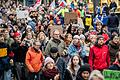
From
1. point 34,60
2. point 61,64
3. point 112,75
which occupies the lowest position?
point 34,60

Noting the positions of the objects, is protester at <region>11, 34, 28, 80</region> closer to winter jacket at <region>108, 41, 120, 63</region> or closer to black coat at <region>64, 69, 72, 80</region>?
winter jacket at <region>108, 41, 120, 63</region>

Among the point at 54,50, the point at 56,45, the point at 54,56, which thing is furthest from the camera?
the point at 56,45

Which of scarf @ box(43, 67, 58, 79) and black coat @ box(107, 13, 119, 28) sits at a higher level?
scarf @ box(43, 67, 58, 79)

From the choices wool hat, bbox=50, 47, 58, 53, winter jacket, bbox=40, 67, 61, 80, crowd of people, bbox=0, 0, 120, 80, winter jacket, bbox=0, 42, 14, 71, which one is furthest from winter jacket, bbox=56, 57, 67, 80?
winter jacket, bbox=0, 42, 14, 71

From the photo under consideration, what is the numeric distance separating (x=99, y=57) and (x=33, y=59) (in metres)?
1.89

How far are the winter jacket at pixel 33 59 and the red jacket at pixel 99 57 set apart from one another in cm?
155

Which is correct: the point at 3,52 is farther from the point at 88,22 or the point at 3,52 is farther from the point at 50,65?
the point at 88,22

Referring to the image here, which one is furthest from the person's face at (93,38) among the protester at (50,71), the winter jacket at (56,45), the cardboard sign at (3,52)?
the protester at (50,71)

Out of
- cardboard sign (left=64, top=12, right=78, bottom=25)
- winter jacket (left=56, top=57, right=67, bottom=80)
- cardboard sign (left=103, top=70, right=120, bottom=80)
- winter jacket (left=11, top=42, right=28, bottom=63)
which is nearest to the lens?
cardboard sign (left=103, top=70, right=120, bottom=80)

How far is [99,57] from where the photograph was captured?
A: 43.4 feet

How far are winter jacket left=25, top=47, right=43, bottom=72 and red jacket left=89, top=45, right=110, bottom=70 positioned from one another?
155cm

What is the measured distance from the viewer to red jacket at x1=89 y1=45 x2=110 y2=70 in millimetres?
13180

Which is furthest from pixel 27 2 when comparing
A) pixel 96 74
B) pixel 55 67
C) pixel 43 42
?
pixel 96 74

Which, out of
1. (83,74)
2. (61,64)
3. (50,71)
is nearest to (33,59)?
(61,64)
